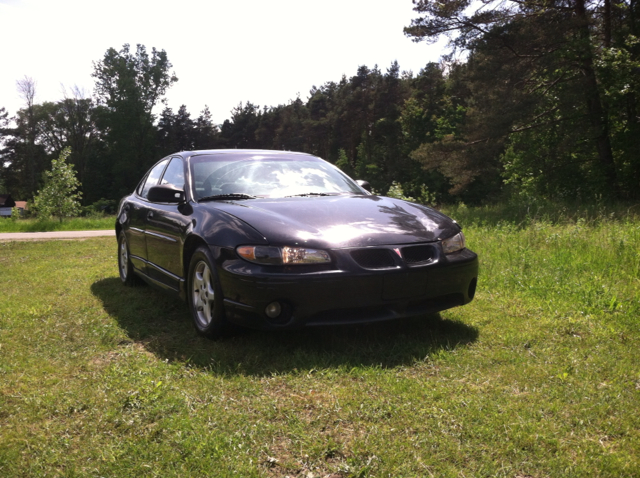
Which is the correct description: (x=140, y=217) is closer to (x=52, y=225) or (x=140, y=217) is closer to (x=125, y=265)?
(x=125, y=265)

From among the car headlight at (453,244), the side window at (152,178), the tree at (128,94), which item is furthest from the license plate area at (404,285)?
the tree at (128,94)

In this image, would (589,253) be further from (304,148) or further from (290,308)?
(304,148)

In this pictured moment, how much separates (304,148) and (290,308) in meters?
61.9

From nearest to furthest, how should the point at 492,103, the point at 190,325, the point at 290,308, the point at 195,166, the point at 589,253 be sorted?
the point at 290,308 < the point at 190,325 < the point at 195,166 < the point at 589,253 < the point at 492,103

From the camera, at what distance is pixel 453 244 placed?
4.29 meters

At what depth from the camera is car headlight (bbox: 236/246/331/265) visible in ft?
12.3

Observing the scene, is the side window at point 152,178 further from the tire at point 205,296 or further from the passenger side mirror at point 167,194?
the tire at point 205,296

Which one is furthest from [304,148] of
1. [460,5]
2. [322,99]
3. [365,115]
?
[460,5]

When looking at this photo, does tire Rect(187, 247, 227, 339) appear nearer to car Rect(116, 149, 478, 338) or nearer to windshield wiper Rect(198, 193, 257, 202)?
car Rect(116, 149, 478, 338)

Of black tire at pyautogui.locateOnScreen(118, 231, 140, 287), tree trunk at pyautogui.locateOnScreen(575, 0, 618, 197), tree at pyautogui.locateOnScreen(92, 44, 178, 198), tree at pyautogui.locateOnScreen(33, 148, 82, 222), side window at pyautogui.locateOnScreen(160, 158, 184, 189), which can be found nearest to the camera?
side window at pyautogui.locateOnScreen(160, 158, 184, 189)

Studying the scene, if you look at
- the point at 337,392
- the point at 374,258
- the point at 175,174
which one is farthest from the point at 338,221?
the point at 175,174

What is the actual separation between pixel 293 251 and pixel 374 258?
1.86 feet

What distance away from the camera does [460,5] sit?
19891 mm

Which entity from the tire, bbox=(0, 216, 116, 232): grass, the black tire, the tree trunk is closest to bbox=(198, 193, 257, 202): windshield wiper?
the tire
